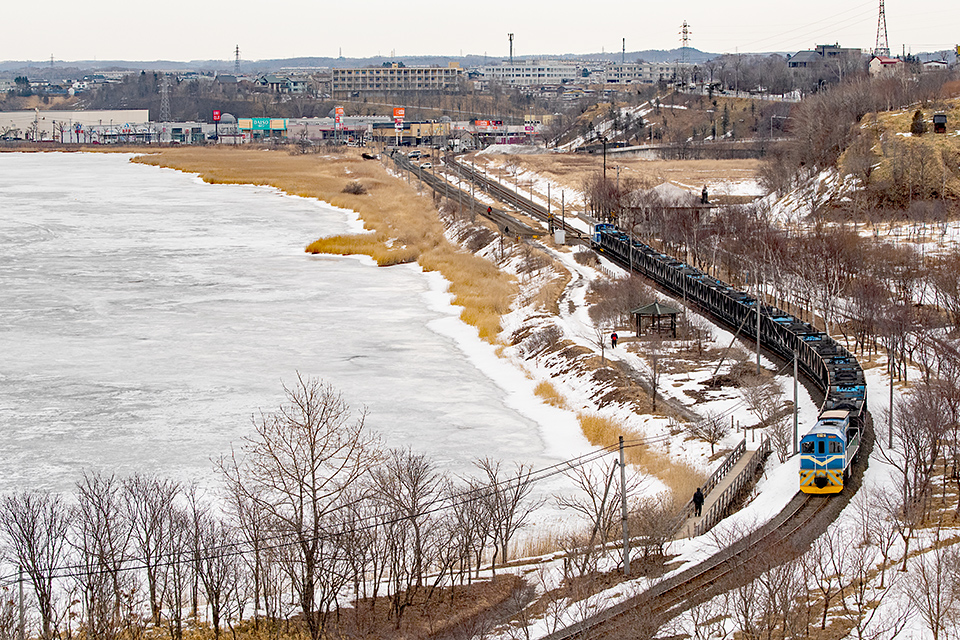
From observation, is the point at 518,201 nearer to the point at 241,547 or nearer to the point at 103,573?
the point at 241,547

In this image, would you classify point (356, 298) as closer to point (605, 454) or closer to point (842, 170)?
point (605, 454)

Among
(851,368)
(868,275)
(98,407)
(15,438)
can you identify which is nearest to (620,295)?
(868,275)

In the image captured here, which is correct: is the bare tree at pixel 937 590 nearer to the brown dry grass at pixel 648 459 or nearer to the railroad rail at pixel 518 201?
the brown dry grass at pixel 648 459

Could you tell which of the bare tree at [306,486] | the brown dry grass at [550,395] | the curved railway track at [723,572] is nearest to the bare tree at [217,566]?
the bare tree at [306,486]

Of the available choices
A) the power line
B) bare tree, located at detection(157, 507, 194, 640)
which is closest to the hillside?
the power line

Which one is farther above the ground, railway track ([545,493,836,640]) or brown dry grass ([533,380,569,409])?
railway track ([545,493,836,640])

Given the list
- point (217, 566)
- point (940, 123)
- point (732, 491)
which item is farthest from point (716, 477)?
point (940, 123)

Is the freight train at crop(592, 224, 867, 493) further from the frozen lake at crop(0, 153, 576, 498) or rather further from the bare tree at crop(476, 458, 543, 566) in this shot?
the frozen lake at crop(0, 153, 576, 498)
